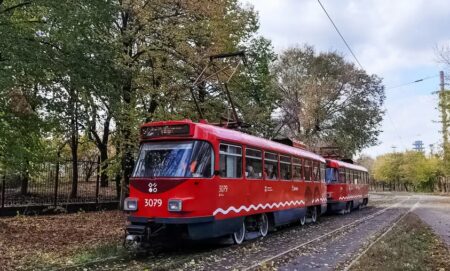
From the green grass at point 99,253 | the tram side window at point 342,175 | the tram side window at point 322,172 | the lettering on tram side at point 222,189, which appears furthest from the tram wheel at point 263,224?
the tram side window at point 342,175

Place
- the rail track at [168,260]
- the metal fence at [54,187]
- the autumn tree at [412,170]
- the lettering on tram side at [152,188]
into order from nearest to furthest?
the rail track at [168,260], the lettering on tram side at [152,188], the metal fence at [54,187], the autumn tree at [412,170]

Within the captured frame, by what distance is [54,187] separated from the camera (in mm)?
20000

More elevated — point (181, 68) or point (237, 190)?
point (181, 68)

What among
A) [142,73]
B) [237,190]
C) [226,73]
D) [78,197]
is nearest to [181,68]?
[142,73]

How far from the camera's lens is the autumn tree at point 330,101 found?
141ft

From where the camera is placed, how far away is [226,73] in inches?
955

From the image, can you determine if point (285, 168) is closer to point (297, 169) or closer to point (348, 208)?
point (297, 169)

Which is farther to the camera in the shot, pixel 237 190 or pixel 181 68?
pixel 181 68

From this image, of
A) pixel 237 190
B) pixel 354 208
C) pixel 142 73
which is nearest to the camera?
pixel 237 190

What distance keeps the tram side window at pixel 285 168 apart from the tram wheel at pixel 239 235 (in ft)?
12.0

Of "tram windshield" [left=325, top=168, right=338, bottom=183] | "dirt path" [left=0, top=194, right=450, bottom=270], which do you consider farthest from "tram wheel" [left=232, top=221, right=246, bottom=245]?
"tram windshield" [left=325, top=168, right=338, bottom=183]

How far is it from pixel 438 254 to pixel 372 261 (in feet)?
8.38

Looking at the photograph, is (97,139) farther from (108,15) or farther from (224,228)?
(224,228)

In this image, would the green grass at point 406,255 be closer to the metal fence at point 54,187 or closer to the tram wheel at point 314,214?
the tram wheel at point 314,214
